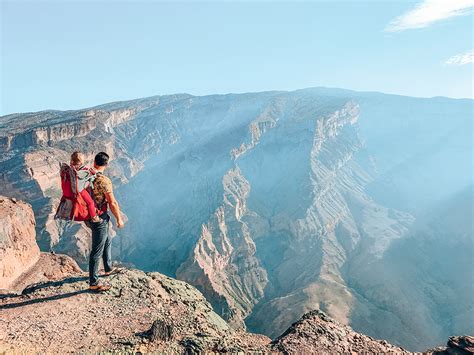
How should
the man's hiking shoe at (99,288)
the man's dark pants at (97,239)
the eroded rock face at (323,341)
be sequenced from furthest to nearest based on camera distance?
1. the man's hiking shoe at (99,288)
2. the man's dark pants at (97,239)
3. the eroded rock face at (323,341)

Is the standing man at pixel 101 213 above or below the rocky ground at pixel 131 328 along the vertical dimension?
above

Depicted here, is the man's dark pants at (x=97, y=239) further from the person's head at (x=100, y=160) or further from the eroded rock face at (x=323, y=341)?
the eroded rock face at (x=323, y=341)

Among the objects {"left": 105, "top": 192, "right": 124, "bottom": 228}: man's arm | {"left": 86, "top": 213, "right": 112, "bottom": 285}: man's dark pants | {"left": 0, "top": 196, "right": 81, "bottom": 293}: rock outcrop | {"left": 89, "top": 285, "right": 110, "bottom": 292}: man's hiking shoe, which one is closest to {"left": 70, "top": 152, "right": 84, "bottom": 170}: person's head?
{"left": 105, "top": 192, "right": 124, "bottom": 228}: man's arm

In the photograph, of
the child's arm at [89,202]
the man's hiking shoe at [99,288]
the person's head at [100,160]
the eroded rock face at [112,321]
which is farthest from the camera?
the man's hiking shoe at [99,288]

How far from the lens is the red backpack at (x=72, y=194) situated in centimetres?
1053

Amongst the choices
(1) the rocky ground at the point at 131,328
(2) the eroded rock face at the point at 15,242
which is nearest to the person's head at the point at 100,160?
(1) the rocky ground at the point at 131,328

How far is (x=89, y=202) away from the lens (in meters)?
10.8

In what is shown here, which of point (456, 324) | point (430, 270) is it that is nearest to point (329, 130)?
point (430, 270)

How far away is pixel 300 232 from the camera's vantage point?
130625 mm

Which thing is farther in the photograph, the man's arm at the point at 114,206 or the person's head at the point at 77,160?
the person's head at the point at 77,160

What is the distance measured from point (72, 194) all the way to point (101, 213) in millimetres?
1085

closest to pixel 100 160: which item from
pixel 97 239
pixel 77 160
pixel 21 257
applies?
pixel 77 160

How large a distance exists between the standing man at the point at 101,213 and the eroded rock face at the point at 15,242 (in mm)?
18397

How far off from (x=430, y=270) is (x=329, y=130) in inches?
3962
